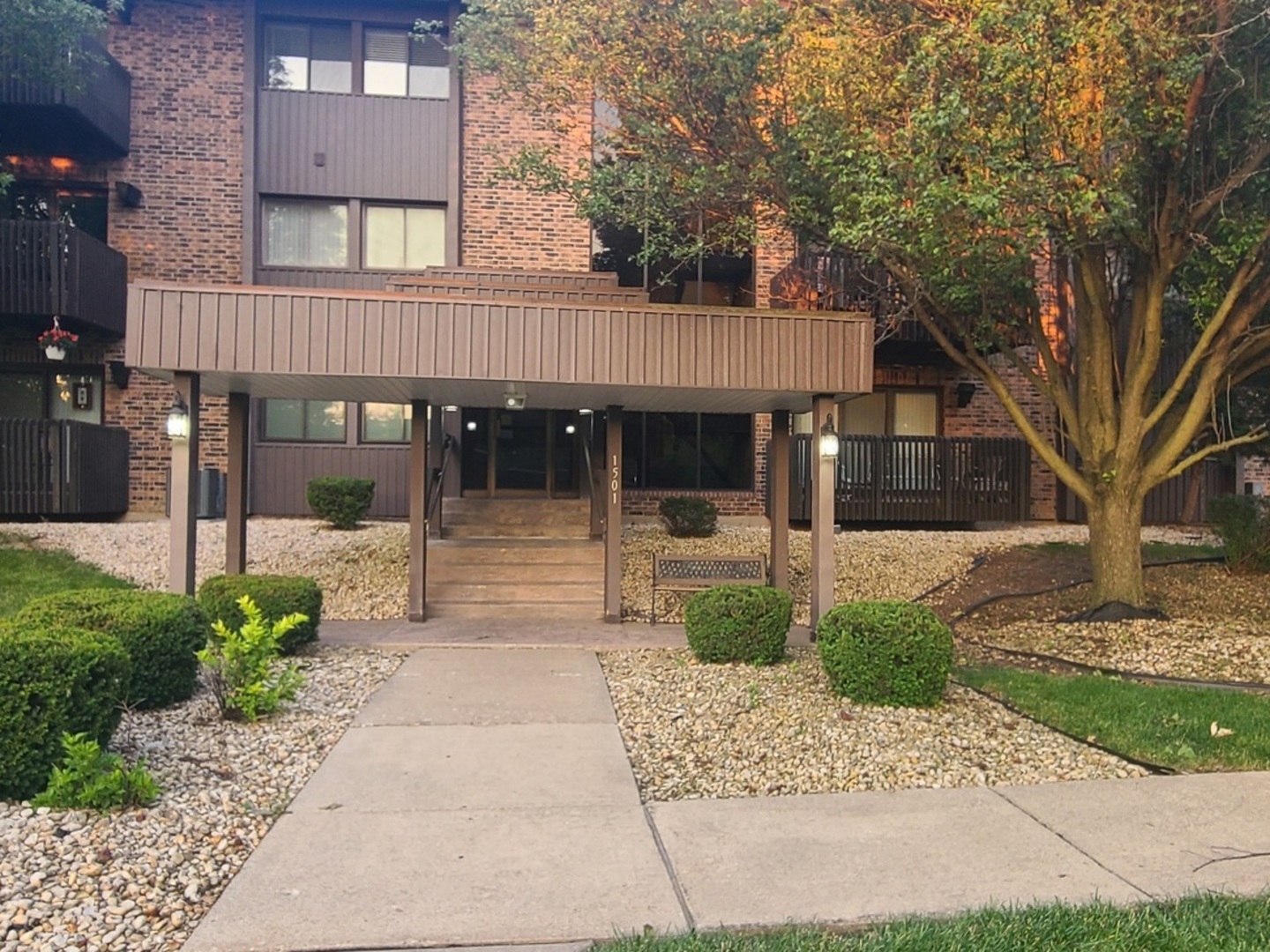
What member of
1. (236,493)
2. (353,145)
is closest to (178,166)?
(353,145)

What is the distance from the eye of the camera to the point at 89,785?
4102mm

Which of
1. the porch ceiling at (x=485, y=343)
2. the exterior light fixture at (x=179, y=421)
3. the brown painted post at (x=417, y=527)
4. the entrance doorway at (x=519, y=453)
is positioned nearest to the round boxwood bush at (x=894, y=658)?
the porch ceiling at (x=485, y=343)

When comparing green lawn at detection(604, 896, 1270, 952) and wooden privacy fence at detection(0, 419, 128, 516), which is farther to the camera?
wooden privacy fence at detection(0, 419, 128, 516)

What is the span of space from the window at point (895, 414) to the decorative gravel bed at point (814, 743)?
1054 cm

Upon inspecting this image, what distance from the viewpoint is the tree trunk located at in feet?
30.3

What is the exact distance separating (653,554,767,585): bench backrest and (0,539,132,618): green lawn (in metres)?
5.99

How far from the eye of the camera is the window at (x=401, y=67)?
630 inches

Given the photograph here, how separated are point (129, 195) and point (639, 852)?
1534 cm

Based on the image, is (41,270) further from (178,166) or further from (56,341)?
(178,166)

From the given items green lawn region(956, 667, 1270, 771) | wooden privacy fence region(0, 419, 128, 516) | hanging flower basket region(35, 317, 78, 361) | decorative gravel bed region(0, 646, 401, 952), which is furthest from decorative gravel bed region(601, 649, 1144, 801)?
hanging flower basket region(35, 317, 78, 361)

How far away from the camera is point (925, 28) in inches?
301

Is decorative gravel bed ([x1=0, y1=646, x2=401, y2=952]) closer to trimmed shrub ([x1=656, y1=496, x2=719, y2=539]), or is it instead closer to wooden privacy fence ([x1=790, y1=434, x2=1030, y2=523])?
trimmed shrub ([x1=656, y1=496, x2=719, y2=539])

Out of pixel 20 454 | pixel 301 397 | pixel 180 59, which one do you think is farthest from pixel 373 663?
pixel 180 59

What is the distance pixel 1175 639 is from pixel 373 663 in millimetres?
7188
